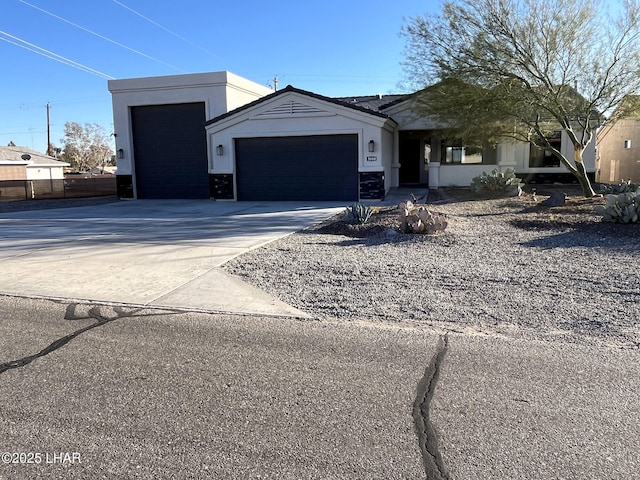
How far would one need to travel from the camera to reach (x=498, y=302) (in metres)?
6.48

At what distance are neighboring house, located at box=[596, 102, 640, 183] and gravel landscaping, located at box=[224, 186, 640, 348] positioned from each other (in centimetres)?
1665

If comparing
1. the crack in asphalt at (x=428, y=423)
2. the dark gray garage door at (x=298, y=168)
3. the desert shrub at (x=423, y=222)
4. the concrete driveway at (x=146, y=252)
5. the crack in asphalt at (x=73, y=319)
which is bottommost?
the crack in asphalt at (x=428, y=423)

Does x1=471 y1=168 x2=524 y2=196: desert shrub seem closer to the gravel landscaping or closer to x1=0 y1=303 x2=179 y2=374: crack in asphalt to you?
the gravel landscaping

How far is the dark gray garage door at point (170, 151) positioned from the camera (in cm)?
2314

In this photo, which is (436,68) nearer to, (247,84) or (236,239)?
(236,239)

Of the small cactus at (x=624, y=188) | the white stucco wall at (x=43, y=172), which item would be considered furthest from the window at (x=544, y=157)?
the white stucco wall at (x=43, y=172)

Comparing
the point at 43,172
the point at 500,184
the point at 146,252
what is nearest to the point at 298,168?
the point at 500,184

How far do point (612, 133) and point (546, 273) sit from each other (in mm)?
25193

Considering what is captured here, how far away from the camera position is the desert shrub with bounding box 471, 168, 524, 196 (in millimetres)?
18734

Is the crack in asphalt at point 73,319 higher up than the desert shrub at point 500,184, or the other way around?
the desert shrub at point 500,184

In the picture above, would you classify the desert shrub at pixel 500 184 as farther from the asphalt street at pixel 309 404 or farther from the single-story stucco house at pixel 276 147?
the asphalt street at pixel 309 404

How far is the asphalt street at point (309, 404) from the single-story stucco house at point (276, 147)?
14958mm

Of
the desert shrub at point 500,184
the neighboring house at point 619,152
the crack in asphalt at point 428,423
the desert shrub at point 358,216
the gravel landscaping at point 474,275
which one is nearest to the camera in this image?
the crack in asphalt at point 428,423

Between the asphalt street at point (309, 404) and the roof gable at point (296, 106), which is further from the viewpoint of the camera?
the roof gable at point (296, 106)
